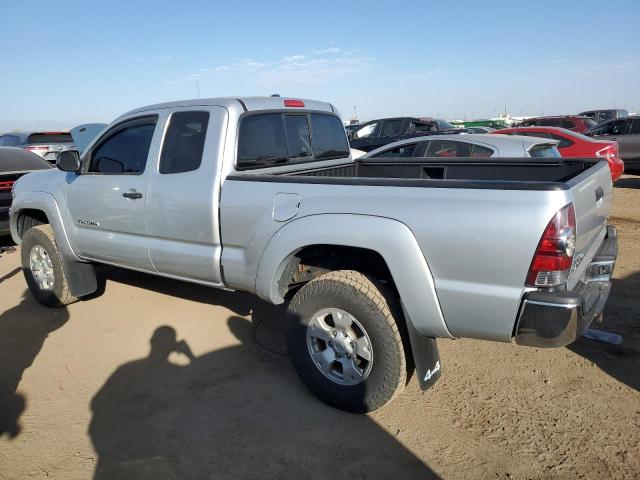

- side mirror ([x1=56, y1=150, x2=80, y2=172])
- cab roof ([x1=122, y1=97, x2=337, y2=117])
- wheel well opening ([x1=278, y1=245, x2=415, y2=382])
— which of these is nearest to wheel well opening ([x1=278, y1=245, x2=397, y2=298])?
wheel well opening ([x1=278, y1=245, x2=415, y2=382])

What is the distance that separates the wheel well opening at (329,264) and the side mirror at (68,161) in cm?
230

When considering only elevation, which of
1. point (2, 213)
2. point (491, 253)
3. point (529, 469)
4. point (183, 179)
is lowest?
point (529, 469)

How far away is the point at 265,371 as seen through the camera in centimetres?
364

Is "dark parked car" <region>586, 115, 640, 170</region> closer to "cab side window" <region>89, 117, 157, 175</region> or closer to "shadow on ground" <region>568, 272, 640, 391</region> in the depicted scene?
"shadow on ground" <region>568, 272, 640, 391</region>

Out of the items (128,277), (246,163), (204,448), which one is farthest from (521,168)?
(128,277)

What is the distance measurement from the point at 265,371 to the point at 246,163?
1546 mm

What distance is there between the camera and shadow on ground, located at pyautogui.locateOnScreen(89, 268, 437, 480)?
2.62m

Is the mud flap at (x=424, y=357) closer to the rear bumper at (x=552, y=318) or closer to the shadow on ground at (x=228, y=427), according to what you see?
the shadow on ground at (x=228, y=427)

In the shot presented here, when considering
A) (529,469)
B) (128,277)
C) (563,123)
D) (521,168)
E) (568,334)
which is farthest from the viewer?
(563,123)

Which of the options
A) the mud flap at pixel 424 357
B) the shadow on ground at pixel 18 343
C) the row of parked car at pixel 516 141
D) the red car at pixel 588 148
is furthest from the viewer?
the red car at pixel 588 148

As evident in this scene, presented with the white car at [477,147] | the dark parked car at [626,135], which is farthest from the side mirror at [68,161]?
the dark parked car at [626,135]

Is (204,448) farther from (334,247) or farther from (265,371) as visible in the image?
(334,247)

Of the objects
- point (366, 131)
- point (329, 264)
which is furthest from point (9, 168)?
point (366, 131)

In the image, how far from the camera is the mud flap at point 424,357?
2740 millimetres
